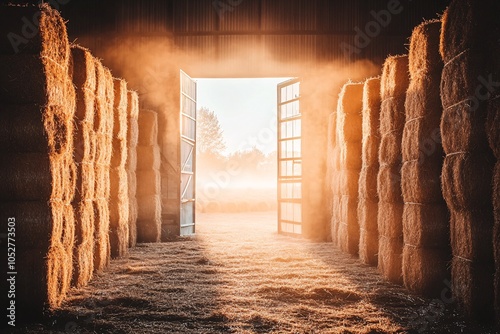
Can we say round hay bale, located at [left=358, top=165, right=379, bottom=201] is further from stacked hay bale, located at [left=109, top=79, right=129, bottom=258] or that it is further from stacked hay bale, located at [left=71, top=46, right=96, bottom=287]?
stacked hay bale, located at [left=109, top=79, right=129, bottom=258]

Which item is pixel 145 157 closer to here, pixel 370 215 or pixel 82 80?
pixel 82 80

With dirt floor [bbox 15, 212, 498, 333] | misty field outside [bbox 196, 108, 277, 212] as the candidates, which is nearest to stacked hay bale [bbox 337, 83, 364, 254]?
dirt floor [bbox 15, 212, 498, 333]

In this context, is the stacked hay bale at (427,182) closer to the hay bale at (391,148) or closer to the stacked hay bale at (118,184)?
the hay bale at (391,148)

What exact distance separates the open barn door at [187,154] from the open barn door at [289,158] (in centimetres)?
204

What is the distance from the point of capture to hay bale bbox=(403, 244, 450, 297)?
15.5ft

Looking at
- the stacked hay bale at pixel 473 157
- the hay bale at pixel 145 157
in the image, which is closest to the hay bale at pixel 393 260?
the stacked hay bale at pixel 473 157

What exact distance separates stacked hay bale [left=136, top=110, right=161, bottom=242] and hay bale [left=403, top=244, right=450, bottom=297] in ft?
18.7

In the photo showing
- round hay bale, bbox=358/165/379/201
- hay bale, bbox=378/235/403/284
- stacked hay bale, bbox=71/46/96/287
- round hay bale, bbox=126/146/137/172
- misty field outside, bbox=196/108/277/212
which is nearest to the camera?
stacked hay bale, bbox=71/46/96/287

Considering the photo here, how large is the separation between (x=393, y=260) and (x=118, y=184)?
4264 mm

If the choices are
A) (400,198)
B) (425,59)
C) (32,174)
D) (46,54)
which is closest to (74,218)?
(32,174)

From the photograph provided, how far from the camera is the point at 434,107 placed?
15.9ft

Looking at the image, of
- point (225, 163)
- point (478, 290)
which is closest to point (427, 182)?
point (478, 290)

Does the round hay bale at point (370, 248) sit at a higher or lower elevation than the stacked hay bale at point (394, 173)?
lower

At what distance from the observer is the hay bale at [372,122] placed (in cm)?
A: 653
